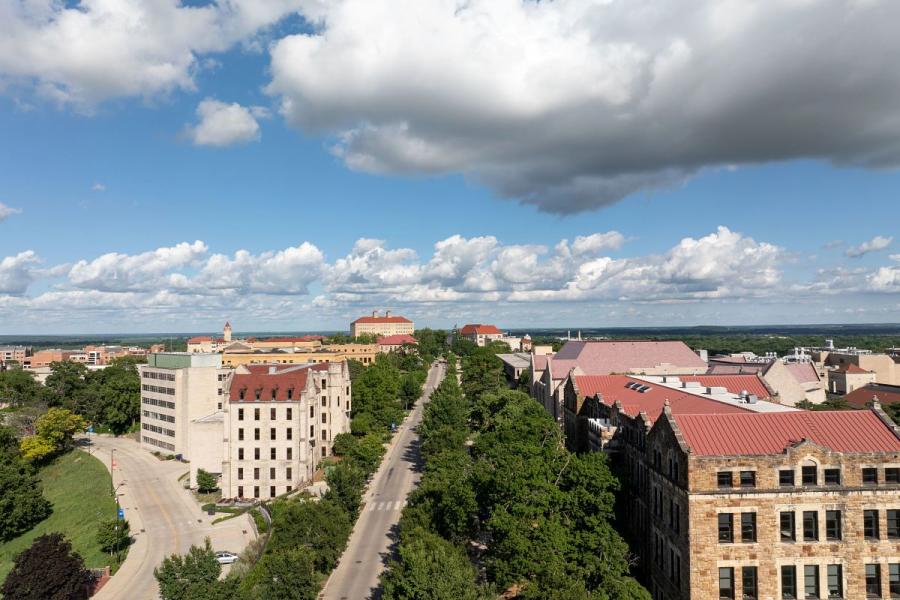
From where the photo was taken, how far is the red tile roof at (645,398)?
57625 millimetres

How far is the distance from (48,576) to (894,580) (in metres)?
73.3

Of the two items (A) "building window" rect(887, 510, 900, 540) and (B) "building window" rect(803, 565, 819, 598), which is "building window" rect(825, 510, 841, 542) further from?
(A) "building window" rect(887, 510, 900, 540)

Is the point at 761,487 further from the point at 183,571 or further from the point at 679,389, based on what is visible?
the point at 183,571

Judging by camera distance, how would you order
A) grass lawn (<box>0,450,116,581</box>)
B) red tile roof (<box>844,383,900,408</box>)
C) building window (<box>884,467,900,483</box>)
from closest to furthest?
building window (<box>884,467,900,483</box>) → grass lawn (<box>0,450,116,581</box>) → red tile roof (<box>844,383,900,408</box>)

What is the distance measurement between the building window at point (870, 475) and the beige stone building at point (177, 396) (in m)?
93.5

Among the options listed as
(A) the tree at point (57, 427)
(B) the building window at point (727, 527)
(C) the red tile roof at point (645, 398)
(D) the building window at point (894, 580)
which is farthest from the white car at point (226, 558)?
(A) the tree at point (57, 427)

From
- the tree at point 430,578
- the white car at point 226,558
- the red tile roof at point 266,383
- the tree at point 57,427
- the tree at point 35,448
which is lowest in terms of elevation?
the white car at point 226,558

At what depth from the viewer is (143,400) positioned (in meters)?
128

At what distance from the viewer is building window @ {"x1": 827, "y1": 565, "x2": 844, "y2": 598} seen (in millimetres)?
42844

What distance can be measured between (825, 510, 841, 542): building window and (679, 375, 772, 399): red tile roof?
27.4 meters

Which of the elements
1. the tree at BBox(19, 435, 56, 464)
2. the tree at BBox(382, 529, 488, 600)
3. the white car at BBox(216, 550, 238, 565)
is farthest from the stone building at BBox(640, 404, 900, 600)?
the tree at BBox(19, 435, 56, 464)

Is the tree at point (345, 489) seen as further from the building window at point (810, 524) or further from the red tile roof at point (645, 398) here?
the building window at point (810, 524)

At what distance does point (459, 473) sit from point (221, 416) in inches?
1858

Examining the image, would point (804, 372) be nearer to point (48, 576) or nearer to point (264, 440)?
point (264, 440)
